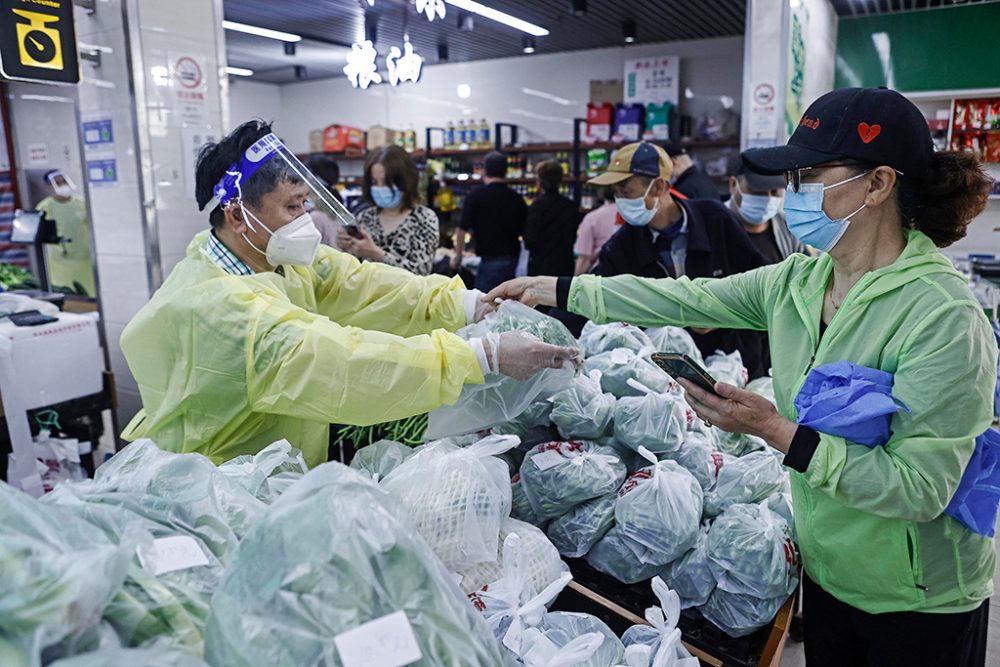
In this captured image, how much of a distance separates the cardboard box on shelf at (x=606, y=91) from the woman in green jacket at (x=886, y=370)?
7.88m

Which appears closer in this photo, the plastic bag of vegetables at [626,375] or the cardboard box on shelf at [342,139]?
the plastic bag of vegetables at [626,375]

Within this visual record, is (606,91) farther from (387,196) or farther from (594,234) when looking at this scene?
(387,196)

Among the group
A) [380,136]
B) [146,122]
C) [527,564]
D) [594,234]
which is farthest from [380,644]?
[380,136]

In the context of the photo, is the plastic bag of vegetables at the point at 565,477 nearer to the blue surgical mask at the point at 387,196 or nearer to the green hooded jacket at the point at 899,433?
the green hooded jacket at the point at 899,433

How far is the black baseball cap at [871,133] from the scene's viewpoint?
4.36ft

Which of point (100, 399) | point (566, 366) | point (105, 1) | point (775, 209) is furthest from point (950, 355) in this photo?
point (105, 1)

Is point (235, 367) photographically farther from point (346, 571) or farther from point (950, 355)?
point (950, 355)

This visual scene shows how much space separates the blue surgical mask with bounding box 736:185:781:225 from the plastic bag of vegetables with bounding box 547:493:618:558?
230 centimetres

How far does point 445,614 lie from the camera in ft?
2.69

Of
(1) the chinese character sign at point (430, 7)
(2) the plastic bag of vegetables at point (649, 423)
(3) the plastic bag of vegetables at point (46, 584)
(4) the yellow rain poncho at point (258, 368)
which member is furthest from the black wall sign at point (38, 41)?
(3) the plastic bag of vegetables at point (46, 584)

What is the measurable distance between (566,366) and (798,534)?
64cm

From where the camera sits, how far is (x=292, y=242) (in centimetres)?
189

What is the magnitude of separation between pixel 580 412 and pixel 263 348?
810 millimetres

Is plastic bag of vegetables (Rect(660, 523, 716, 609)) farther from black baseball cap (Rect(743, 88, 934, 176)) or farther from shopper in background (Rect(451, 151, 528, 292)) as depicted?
shopper in background (Rect(451, 151, 528, 292))
